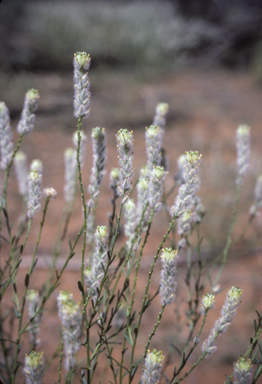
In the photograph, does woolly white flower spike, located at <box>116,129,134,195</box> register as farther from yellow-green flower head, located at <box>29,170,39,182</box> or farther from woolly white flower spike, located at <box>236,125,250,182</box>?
woolly white flower spike, located at <box>236,125,250,182</box>

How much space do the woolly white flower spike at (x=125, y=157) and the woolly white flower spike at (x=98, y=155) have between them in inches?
5.7

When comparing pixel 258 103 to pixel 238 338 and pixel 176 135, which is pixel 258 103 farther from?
pixel 238 338

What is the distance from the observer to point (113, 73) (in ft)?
29.5

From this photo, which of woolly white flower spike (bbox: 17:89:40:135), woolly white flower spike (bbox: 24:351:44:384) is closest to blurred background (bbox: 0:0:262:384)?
woolly white flower spike (bbox: 24:351:44:384)

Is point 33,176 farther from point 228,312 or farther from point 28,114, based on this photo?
point 228,312

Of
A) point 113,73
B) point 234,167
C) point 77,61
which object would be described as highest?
point 113,73

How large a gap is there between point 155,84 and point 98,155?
7.85 meters

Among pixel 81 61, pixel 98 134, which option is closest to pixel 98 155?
pixel 98 134

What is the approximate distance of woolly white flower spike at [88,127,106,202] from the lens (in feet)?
4.34

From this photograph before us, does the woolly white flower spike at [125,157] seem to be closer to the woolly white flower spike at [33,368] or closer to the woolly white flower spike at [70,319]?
the woolly white flower spike at [70,319]

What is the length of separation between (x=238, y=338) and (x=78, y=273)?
146 cm

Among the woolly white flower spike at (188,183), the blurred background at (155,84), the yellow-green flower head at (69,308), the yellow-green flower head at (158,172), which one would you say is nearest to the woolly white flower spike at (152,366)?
the yellow-green flower head at (69,308)

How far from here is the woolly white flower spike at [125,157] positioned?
1.17m

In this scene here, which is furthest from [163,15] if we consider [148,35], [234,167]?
[234,167]
